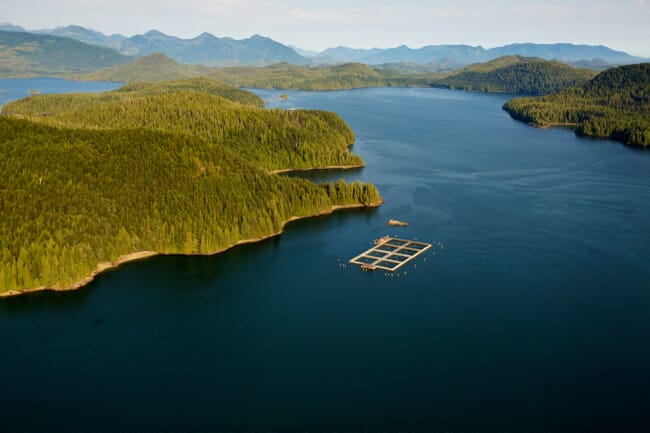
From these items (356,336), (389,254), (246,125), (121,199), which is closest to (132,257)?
(121,199)

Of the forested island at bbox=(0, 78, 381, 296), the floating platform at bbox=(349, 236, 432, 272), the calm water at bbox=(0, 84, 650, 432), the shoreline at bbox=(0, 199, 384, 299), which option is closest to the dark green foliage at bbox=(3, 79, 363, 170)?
the forested island at bbox=(0, 78, 381, 296)

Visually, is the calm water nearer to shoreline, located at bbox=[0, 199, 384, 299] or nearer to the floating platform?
shoreline, located at bbox=[0, 199, 384, 299]

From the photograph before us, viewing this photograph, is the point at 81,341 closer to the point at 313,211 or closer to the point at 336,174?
the point at 313,211

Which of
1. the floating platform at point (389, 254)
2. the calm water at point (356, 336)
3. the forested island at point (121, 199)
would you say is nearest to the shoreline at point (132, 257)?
the forested island at point (121, 199)

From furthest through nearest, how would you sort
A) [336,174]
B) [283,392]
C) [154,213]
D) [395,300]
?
[336,174] < [154,213] < [395,300] < [283,392]

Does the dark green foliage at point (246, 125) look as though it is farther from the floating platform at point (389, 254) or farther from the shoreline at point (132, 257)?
the floating platform at point (389, 254)

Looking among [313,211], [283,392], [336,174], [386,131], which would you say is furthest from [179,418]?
[386,131]
